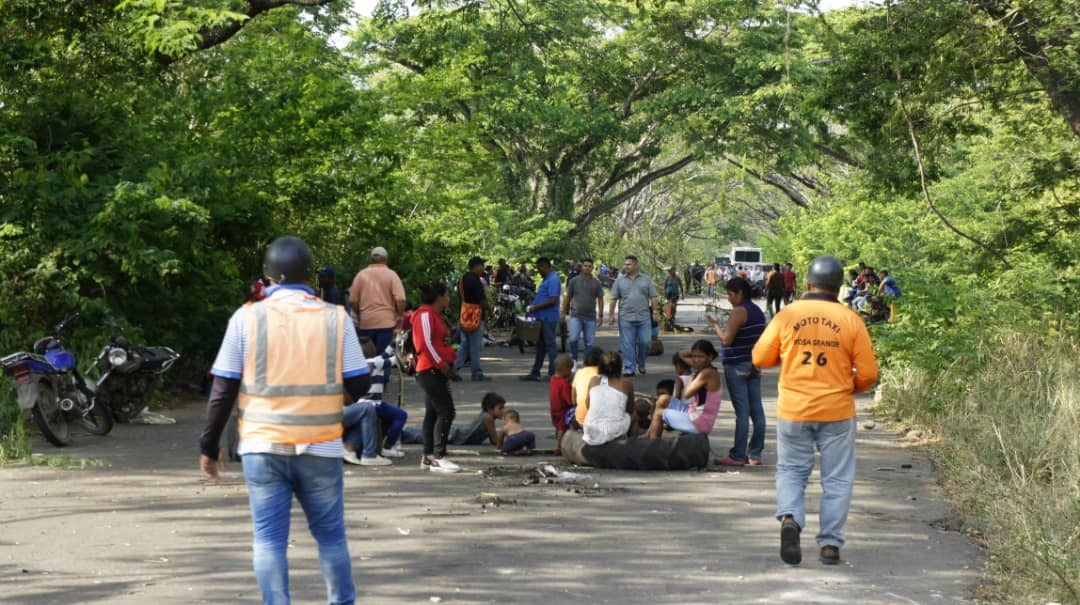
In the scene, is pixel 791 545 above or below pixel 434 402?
below

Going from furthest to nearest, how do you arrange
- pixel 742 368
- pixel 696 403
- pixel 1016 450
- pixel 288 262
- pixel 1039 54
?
pixel 1039 54 < pixel 696 403 < pixel 742 368 < pixel 1016 450 < pixel 288 262

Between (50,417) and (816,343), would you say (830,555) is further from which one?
(50,417)

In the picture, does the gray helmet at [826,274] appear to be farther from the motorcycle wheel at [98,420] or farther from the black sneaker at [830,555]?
the motorcycle wheel at [98,420]

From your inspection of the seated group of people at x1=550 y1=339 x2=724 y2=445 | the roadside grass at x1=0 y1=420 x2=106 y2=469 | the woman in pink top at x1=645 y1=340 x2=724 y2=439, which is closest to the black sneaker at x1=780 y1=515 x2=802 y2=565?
the seated group of people at x1=550 y1=339 x2=724 y2=445

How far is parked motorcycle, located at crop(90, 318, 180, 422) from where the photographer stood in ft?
46.4

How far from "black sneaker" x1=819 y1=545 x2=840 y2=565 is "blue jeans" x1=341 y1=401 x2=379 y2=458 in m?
4.79

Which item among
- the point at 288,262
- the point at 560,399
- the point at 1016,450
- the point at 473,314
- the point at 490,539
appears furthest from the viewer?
the point at 473,314

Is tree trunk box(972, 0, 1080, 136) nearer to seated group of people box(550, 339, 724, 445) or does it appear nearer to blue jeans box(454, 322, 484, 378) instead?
seated group of people box(550, 339, 724, 445)

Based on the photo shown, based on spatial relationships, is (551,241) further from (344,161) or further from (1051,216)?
(1051,216)

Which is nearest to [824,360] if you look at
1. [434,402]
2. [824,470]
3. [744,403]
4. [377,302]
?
[824,470]

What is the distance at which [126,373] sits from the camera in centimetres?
1438

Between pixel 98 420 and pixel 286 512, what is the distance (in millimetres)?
8439

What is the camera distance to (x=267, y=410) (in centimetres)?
583

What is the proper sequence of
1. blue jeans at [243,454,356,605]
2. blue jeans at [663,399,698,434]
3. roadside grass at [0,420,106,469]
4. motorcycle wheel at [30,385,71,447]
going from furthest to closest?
motorcycle wheel at [30,385,71,447]
blue jeans at [663,399,698,434]
roadside grass at [0,420,106,469]
blue jeans at [243,454,356,605]
